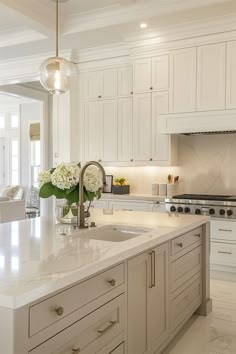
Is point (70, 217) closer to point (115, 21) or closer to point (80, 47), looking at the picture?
point (115, 21)

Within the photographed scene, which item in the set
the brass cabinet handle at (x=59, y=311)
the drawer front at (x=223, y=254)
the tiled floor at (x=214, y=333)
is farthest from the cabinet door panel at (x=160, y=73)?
the brass cabinet handle at (x=59, y=311)

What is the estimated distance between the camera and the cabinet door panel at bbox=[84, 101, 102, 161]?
5.61 meters

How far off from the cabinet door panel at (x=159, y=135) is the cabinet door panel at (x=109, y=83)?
0.73 meters

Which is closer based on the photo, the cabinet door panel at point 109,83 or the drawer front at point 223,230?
the drawer front at point 223,230

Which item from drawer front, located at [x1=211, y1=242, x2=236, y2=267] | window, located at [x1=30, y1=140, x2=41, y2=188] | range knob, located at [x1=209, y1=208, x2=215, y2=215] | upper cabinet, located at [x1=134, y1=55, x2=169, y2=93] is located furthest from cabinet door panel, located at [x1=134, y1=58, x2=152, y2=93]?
window, located at [x1=30, y1=140, x2=41, y2=188]

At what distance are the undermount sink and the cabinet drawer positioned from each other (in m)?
0.54

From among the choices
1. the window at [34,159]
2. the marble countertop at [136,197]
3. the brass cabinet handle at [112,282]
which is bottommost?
the brass cabinet handle at [112,282]

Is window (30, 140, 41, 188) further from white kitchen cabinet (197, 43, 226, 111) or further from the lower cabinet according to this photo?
the lower cabinet

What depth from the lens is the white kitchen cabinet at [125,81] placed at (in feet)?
17.5

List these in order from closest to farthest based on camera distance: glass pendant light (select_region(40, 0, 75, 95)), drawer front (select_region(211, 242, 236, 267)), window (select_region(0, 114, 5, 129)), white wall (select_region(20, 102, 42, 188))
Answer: glass pendant light (select_region(40, 0, 75, 95))
drawer front (select_region(211, 242, 236, 267))
white wall (select_region(20, 102, 42, 188))
window (select_region(0, 114, 5, 129))

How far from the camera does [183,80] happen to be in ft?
15.7

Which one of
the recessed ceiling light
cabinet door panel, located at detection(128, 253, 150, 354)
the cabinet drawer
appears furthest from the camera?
the recessed ceiling light

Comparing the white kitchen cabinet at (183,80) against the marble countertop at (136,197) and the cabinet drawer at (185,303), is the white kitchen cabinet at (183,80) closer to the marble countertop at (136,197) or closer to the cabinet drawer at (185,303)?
the marble countertop at (136,197)

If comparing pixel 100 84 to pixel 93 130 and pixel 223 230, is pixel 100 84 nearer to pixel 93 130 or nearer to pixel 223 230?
pixel 93 130
